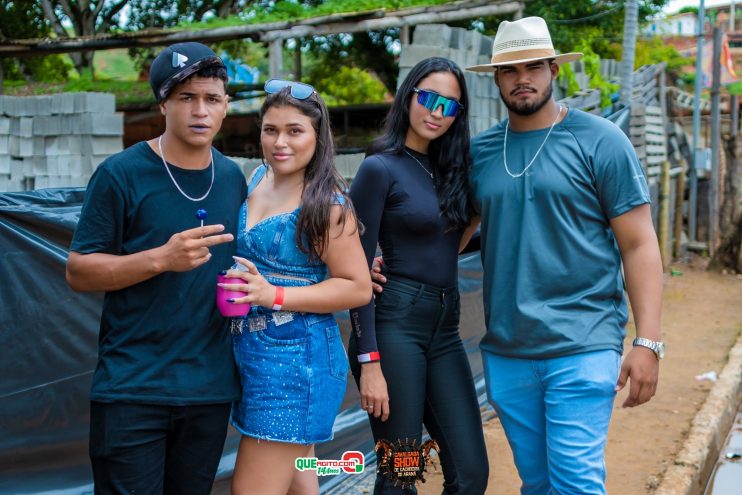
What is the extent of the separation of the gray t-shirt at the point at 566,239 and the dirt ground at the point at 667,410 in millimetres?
1926

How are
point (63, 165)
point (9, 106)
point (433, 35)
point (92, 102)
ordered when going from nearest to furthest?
point (433, 35) < point (92, 102) < point (63, 165) < point (9, 106)

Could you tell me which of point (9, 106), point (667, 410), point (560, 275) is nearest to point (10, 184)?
point (9, 106)

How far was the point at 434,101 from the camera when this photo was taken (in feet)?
10.3

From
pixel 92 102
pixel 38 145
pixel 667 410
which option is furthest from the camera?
pixel 38 145

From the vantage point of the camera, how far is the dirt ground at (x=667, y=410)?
4.82m

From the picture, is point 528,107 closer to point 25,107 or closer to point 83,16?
point 25,107

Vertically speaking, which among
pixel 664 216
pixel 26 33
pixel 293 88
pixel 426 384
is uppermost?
pixel 26 33

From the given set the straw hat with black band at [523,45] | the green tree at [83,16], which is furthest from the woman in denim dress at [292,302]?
the green tree at [83,16]

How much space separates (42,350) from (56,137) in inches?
297

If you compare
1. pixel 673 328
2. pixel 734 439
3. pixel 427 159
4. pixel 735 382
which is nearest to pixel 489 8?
pixel 673 328

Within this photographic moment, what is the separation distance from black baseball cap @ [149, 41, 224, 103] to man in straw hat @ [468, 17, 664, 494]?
1.16m

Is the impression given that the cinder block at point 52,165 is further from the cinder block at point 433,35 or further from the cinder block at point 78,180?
the cinder block at point 433,35

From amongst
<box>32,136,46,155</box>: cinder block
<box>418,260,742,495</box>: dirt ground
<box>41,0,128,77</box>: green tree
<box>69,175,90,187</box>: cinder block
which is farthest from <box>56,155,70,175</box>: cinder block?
<box>41,0,128,77</box>: green tree

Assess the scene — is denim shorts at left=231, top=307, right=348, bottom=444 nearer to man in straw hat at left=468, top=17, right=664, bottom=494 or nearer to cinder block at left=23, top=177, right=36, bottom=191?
man in straw hat at left=468, top=17, right=664, bottom=494
